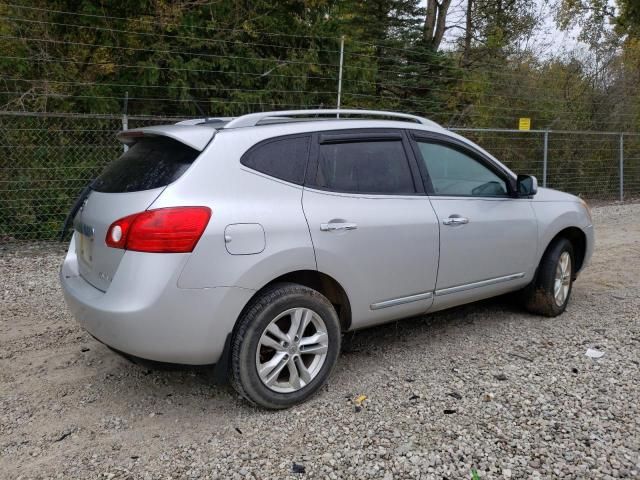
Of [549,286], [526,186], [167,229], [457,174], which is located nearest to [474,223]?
[457,174]

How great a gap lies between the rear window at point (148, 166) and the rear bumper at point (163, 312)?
46cm

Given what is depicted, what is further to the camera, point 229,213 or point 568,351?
point 568,351

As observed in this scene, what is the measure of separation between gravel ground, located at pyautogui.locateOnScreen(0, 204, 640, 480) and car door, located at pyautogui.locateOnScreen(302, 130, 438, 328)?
581mm

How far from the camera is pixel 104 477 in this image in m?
2.61

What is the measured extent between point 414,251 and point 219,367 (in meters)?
1.52

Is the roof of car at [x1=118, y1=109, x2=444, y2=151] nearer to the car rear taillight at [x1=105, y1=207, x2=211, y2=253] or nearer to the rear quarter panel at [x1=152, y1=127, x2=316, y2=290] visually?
the rear quarter panel at [x1=152, y1=127, x2=316, y2=290]

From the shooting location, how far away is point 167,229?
2805 millimetres

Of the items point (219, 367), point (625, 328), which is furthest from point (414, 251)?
point (625, 328)

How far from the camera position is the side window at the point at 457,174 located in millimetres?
4031

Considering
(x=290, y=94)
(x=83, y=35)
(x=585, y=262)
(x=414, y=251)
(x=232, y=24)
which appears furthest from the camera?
(x=290, y=94)

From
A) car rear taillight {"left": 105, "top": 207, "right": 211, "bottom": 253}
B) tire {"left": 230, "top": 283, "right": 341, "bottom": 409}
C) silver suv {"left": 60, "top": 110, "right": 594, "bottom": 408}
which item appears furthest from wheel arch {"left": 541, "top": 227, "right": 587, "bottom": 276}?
car rear taillight {"left": 105, "top": 207, "right": 211, "bottom": 253}

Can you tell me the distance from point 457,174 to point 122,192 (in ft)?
8.06

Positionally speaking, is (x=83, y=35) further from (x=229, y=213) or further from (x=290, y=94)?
(x=229, y=213)

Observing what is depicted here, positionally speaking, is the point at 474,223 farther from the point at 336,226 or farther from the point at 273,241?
the point at 273,241
